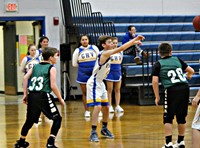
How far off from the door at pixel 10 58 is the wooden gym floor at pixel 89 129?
5.12 meters

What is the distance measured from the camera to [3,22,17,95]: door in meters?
20.0

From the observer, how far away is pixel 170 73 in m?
8.51

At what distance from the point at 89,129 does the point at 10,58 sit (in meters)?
10.1

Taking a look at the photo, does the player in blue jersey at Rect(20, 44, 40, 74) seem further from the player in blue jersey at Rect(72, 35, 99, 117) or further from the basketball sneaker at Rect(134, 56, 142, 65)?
the basketball sneaker at Rect(134, 56, 142, 65)

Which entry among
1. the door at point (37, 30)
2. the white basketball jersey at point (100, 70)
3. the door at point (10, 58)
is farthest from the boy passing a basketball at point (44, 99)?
the door at point (10, 58)

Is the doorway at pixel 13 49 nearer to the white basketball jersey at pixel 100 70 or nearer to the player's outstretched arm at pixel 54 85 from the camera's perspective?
the white basketball jersey at pixel 100 70

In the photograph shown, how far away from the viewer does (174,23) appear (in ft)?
61.5

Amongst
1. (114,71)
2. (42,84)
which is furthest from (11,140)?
(114,71)

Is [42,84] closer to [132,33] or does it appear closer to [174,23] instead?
[132,33]

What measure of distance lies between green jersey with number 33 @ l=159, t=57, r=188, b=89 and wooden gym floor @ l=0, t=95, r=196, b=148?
3.59 ft

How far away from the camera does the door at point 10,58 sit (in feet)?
65.6

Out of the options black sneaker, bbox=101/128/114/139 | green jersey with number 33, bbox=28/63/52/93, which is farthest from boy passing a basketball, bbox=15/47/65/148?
black sneaker, bbox=101/128/114/139

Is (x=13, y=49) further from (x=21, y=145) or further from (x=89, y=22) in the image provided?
(x=21, y=145)

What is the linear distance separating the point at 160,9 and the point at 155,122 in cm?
799
